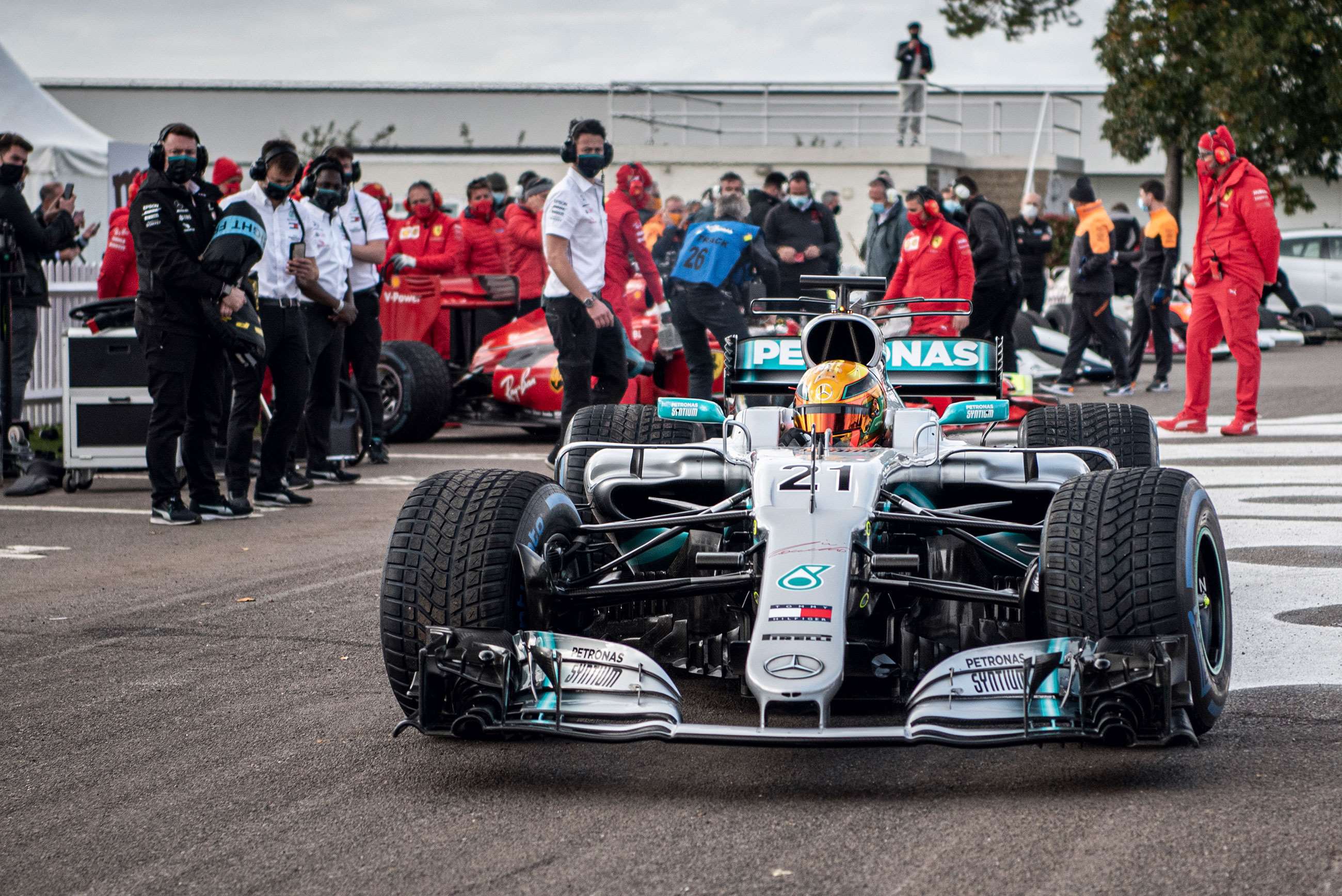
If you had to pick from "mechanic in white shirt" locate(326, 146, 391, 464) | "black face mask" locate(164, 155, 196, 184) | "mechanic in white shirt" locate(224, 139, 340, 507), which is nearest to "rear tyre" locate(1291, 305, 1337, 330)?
"mechanic in white shirt" locate(326, 146, 391, 464)

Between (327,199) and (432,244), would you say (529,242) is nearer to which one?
(432,244)

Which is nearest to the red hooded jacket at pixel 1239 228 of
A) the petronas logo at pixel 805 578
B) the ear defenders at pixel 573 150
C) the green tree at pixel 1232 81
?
the ear defenders at pixel 573 150

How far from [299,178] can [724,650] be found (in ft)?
19.2

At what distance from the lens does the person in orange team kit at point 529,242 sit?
44.4 feet

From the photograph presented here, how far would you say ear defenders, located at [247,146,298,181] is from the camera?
874 cm

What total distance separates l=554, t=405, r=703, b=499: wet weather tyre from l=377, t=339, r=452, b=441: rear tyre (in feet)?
18.5

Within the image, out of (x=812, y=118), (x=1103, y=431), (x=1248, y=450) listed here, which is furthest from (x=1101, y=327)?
(x=812, y=118)

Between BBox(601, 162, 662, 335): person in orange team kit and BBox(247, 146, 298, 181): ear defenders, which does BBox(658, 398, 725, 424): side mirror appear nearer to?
BBox(247, 146, 298, 181): ear defenders

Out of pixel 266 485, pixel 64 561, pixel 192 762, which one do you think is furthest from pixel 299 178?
pixel 192 762

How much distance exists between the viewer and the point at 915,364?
6852mm

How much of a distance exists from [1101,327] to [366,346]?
7.46 metres

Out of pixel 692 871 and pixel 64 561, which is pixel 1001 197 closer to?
pixel 64 561

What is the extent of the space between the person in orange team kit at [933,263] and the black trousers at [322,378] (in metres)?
4.17

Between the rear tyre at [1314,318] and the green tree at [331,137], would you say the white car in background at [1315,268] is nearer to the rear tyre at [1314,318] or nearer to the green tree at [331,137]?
the rear tyre at [1314,318]
